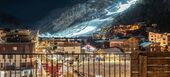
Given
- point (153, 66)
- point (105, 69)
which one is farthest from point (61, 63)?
point (105, 69)

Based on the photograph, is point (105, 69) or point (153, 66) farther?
point (105, 69)

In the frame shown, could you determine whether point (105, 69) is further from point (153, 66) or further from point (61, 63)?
point (153, 66)

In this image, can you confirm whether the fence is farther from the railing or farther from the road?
the road

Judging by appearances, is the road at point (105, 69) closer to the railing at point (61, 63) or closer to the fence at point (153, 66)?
the railing at point (61, 63)

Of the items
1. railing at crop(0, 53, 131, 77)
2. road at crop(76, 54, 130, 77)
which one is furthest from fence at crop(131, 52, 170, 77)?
road at crop(76, 54, 130, 77)

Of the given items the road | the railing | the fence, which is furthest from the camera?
the road

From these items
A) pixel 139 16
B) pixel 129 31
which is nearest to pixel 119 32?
pixel 129 31

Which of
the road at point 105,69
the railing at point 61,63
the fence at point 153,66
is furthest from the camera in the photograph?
the road at point 105,69

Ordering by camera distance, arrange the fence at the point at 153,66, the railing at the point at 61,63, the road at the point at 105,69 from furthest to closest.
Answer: the road at the point at 105,69 < the railing at the point at 61,63 < the fence at the point at 153,66

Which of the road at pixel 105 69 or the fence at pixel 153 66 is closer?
the fence at pixel 153 66

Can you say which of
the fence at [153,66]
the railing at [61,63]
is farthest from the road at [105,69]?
the fence at [153,66]

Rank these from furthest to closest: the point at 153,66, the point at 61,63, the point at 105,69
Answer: the point at 105,69
the point at 61,63
the point at 153,66

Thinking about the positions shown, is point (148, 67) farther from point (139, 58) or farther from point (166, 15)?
point (166, 15)
